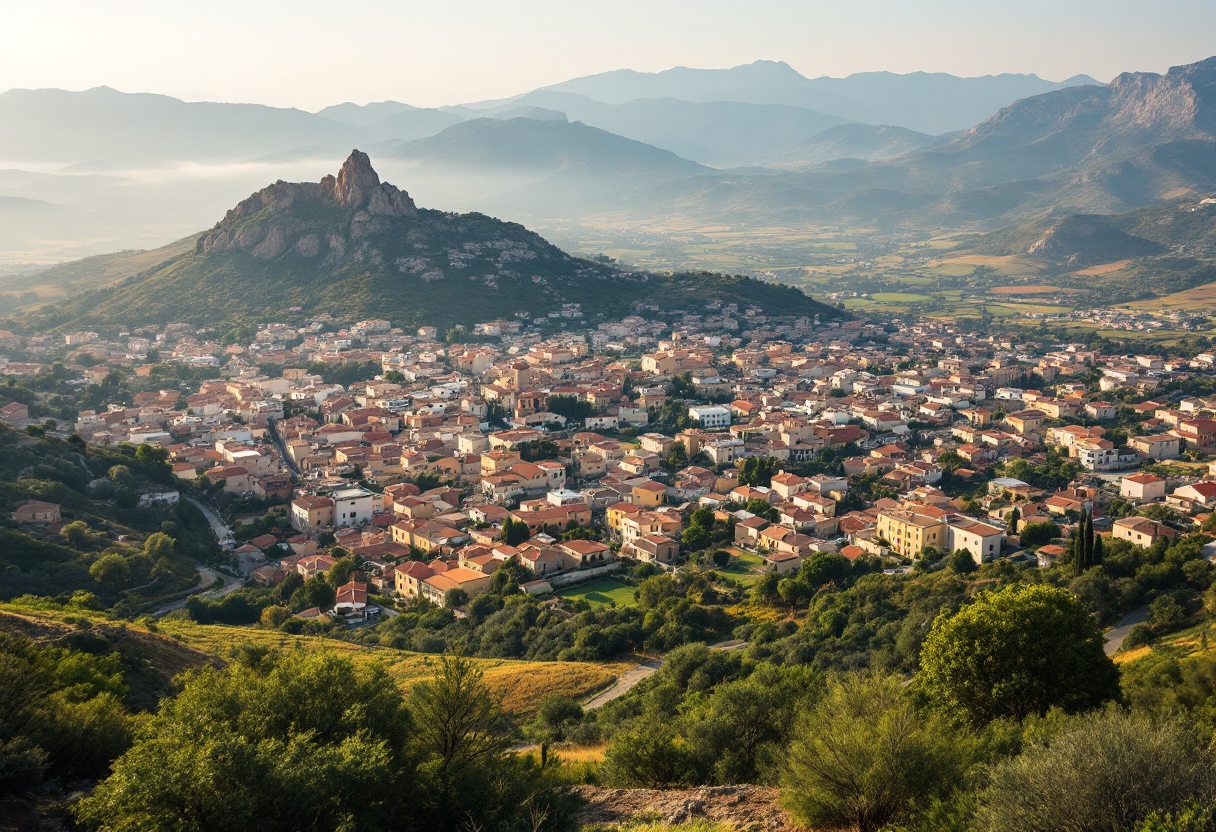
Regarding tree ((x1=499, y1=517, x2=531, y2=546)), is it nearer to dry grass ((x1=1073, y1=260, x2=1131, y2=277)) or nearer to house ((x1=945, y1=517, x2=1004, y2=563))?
house ((x1=945, y1=517, x2=1004, y2=563))

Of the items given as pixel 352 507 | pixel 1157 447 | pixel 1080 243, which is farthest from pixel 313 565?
pixel 1080 243

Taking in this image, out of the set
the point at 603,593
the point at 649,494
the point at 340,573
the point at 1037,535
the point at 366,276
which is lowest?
the point at 603,593

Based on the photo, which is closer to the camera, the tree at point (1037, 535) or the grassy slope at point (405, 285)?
the tree at point (1037, 535)

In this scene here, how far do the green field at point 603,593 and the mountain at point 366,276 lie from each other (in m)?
53.1

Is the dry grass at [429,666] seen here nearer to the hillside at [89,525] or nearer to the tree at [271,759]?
the hillside at [89,525]

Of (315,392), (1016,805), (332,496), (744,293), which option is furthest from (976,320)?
(1016,805)

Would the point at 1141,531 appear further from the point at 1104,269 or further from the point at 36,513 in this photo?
the point at 1104,269

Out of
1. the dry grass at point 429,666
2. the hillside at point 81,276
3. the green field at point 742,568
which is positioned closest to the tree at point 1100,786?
the dry grass at point 429,666

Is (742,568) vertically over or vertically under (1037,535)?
under

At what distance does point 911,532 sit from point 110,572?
88.3ft

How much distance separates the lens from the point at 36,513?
3089 cm

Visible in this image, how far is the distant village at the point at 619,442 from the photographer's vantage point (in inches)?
1331

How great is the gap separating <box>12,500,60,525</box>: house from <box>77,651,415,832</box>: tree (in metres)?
25.2

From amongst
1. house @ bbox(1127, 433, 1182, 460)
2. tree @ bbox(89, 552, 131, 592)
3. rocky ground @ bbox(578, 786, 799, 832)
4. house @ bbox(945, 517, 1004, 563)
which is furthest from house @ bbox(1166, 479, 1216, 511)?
tree @ bbox(89, 552, 131, 592)
